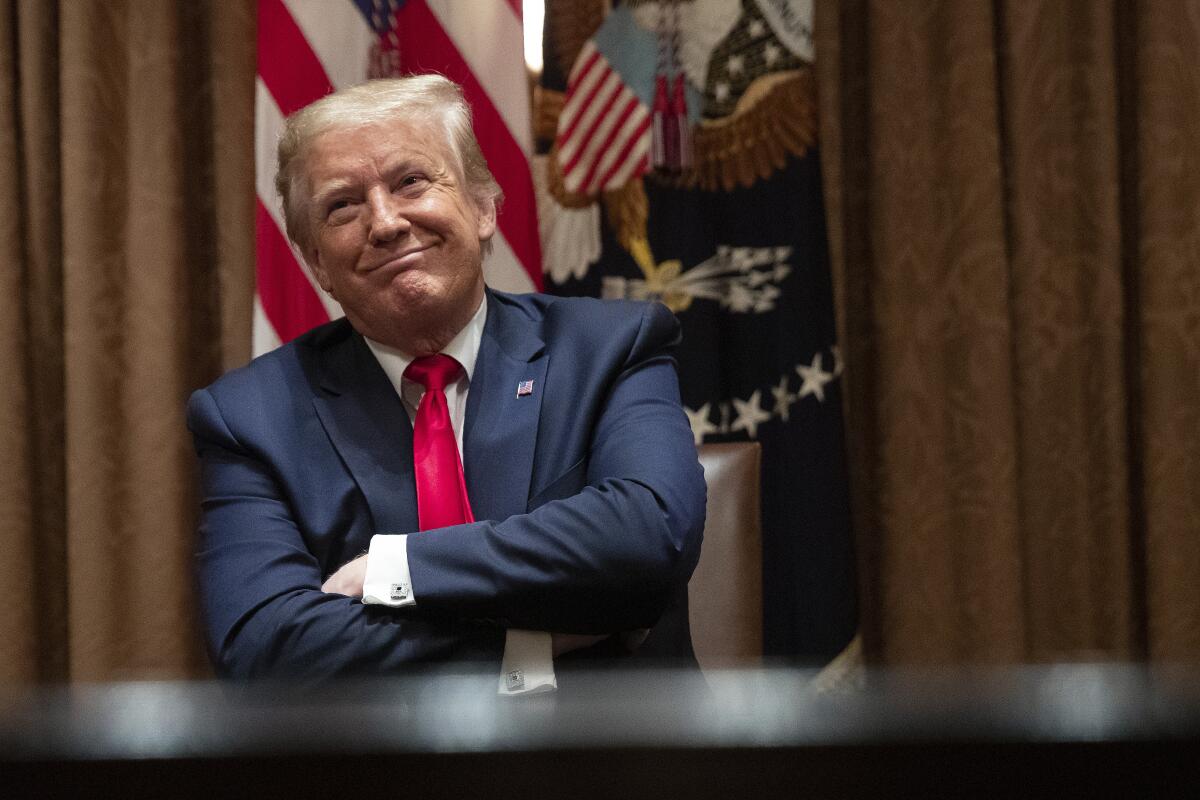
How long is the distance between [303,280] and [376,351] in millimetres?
750

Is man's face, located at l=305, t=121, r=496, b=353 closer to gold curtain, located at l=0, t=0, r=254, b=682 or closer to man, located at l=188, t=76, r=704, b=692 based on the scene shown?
man, located at l=188, t=76, r=704, b=692

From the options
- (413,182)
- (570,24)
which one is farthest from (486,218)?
(570,24)

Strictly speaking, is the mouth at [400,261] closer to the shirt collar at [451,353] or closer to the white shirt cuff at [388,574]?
the shirt collar at [451,353]

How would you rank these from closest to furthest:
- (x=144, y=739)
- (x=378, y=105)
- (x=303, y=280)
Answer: (x=144, y=739) → (x=378, y=105) → (x=303, y=280)

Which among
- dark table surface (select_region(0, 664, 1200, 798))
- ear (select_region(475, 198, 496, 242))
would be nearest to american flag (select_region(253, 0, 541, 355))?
ear (select_region(475, 198, 496, 242))

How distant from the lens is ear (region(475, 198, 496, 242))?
196 cm

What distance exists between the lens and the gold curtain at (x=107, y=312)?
8.59ft

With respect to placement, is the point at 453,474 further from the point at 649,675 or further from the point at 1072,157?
the point at 1072,157

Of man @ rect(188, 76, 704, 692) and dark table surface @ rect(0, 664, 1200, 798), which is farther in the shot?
man @ rect(188, 76, 704, 692)

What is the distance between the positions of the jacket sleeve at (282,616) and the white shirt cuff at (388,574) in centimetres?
3

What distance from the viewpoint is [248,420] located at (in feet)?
5.84

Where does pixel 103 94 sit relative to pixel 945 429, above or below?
above

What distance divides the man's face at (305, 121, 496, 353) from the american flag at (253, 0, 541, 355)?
2.18ft

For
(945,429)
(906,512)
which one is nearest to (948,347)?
(945,429)
